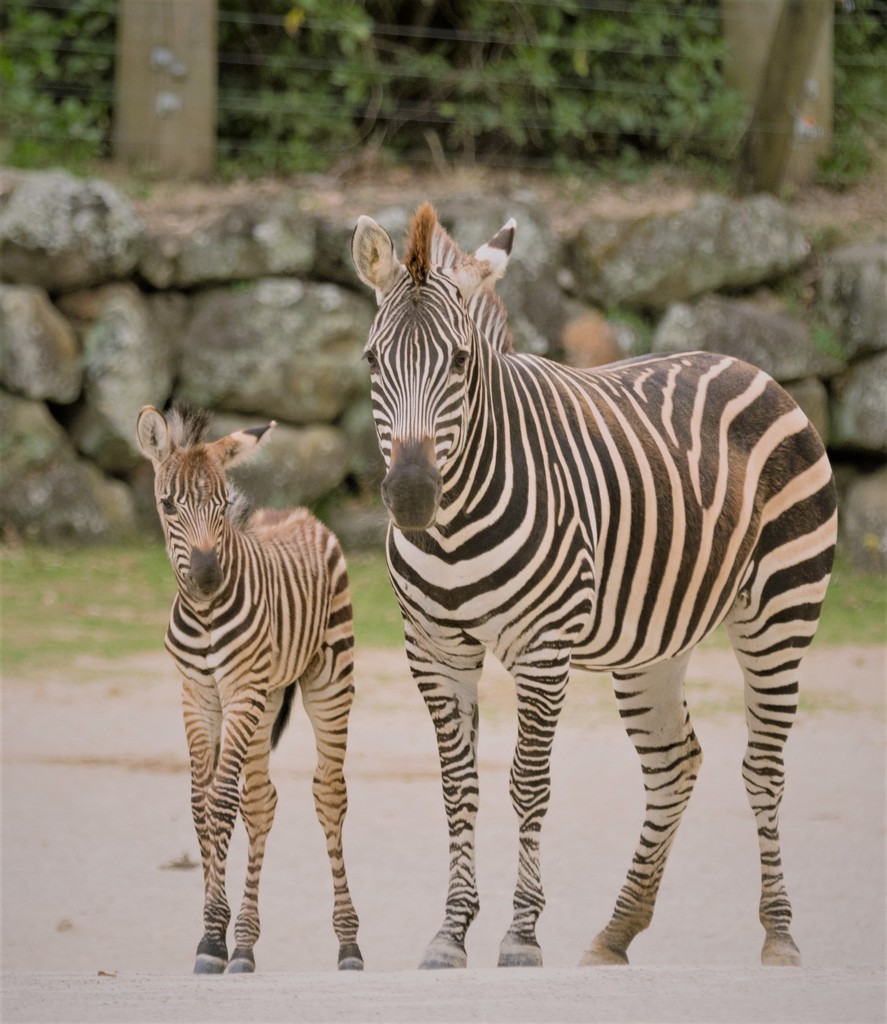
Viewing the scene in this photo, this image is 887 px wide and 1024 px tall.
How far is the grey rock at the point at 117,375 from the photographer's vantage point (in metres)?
10.5

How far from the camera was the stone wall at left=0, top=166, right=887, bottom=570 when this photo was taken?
10406 mm

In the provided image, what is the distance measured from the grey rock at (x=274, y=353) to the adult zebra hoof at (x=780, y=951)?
6909 millimetres

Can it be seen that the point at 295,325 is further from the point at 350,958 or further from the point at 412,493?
the point at 412,493

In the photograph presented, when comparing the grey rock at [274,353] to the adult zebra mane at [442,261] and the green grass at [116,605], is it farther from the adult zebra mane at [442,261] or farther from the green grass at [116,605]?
the adult zebra mane at [442,261]

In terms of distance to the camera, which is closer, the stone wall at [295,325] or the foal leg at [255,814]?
the foal leg at [255,814]

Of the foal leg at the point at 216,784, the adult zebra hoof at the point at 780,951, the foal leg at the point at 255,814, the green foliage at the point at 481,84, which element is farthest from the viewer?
the green foliage at the point at 481,84

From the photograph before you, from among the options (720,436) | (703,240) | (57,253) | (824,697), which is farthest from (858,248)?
(720,436)

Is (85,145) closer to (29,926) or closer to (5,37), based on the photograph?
(5,37)

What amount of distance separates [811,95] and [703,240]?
77.8 inches

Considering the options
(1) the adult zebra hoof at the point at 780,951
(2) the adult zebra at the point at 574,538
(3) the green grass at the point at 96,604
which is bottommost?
(3) the green grass at the point at 96,604

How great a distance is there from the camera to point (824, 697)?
8.20m

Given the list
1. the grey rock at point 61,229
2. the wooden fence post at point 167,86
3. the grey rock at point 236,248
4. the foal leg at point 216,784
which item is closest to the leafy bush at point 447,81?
the wooden fence post at point 167,86

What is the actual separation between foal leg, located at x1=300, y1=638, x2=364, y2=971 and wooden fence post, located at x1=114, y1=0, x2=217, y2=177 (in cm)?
859

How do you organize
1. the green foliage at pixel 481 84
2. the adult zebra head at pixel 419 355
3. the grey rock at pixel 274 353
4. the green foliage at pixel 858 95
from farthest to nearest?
1. the green foliage at pixel 858 95
2. the green foliage at pixel 481 84
3. the grey rock at pixel 274 353
4. the adult zebra head at pixel 419 355
